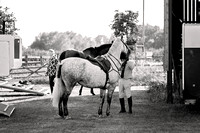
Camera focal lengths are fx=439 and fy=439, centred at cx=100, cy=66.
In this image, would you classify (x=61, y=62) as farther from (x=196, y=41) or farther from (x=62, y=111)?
(x=196, y=41)

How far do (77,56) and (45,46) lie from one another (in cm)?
10537

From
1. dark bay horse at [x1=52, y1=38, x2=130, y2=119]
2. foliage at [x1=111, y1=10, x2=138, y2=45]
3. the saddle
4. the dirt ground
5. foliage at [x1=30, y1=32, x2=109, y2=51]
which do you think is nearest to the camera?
the dirt ground

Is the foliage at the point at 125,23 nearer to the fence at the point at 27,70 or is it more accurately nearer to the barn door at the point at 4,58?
the fence at the point at 27,70

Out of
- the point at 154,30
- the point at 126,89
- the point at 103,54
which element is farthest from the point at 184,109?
the point at 154,30

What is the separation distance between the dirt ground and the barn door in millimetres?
1163

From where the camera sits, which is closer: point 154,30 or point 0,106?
point 0,106

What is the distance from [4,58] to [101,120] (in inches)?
104

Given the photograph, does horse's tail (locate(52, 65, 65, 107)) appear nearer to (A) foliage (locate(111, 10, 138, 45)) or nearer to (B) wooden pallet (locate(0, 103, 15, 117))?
(B) wooden pallet (locate(0, 103, 15, 117))

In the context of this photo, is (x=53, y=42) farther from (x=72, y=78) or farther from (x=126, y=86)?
(x=72, y=78)

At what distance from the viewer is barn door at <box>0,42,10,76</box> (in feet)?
29.5

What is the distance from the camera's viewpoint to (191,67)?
1022 cm

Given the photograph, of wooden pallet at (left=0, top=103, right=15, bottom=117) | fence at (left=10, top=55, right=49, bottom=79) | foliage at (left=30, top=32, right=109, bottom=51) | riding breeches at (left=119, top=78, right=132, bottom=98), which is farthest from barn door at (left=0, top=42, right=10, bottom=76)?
foliage at (left=30, top=32, right=109, bottom=51)

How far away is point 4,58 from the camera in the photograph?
907 cm

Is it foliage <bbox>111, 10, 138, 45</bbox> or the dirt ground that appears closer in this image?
the dirt ground
